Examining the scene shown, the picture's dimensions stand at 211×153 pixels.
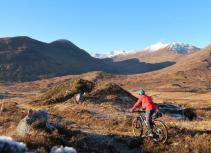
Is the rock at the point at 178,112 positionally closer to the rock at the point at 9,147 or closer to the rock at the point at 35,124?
the rock at the point at 35,124

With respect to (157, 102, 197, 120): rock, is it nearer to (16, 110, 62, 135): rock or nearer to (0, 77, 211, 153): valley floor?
(0, 77, 211, 153): valley floor

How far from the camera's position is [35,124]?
67.1ft

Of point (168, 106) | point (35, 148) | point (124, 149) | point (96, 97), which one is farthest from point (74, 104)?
point (35, 148)

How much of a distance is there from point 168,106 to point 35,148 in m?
28.2

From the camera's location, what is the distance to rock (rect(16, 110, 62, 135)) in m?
20.4

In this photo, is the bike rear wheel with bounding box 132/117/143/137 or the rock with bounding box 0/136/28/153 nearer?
the rock with bounding box 0/136/28/153

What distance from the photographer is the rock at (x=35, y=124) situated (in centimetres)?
2036

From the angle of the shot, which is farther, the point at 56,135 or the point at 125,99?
the point at 125,99

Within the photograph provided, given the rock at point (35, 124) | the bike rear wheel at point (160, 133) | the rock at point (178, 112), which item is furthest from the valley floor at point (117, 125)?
the rock at point (178, 112)

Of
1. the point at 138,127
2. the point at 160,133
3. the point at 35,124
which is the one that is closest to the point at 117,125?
the point at 138,127

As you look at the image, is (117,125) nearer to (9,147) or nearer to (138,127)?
(138,127)

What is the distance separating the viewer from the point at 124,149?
20484mm

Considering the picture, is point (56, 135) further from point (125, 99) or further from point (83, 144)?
point (125, 99)

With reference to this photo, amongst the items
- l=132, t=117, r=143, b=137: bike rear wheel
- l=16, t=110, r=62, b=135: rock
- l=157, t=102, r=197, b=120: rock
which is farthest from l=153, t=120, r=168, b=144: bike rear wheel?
l=157, t=102, r=197, b=120: rock
